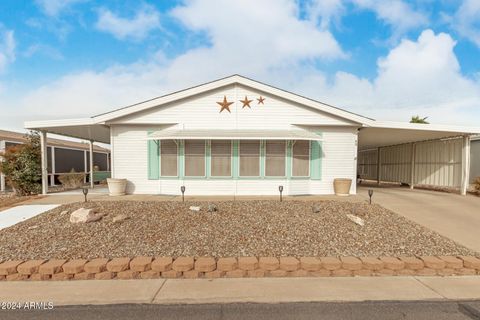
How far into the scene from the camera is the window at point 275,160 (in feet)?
30.9

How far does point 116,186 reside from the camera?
9.14 metres

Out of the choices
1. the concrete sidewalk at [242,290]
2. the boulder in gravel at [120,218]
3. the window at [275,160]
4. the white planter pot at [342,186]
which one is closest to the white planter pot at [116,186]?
the boulder in gravel at [120,218]

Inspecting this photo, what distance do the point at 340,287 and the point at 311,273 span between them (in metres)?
0.47

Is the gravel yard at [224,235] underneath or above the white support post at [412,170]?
underneath

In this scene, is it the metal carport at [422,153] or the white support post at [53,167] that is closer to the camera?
the metal carport at [422,153]

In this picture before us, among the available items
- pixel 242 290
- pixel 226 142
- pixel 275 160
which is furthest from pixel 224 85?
pixel 242 290

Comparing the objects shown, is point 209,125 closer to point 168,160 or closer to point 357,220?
point 168,160

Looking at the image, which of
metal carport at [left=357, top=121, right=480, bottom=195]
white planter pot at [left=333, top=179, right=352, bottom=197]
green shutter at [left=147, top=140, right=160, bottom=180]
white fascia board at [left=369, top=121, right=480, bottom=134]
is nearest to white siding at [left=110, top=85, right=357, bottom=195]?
green shutter at [left=147, top=140, right=160, bottom=180]

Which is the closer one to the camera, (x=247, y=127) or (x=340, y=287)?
(x=340, y=287)

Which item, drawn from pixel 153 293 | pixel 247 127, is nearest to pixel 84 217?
pixel 153 293

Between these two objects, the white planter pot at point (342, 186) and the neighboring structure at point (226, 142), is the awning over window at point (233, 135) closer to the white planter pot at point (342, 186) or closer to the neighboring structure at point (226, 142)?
the neighboring structure at point (226, 142)

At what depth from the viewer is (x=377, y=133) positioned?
36.7 feet

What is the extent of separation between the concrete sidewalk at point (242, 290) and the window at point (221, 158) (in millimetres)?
6055

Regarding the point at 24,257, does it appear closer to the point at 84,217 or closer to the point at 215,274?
the point at 84,217
